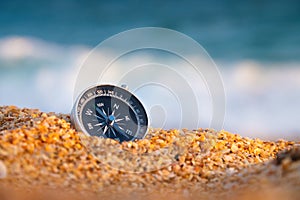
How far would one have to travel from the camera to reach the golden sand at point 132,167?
396cm

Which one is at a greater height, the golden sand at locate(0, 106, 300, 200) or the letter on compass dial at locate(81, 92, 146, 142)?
the letter on compass dial at locate(81, 92, 146, 142)

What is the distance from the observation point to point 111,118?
5379 millimetres

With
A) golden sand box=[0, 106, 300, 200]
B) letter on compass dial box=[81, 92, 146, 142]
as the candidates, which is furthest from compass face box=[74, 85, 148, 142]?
golden sand box=[0, 106, 300, 200]

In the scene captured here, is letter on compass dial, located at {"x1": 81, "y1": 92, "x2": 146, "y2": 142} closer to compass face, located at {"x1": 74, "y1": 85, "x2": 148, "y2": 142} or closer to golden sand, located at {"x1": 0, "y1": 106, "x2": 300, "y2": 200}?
compass face, located at {"x1": 74, "y1": 85, "x2": 148, "y2": 142}

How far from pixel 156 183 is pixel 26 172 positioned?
4.37ft

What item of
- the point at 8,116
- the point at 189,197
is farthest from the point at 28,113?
the point at 189,197

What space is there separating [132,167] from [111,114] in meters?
0.93

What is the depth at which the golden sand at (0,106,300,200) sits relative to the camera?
3.96m

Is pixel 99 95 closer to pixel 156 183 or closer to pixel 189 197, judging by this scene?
pixel 156 183

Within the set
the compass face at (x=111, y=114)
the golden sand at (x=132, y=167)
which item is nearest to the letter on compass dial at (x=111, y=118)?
the compass face at (x=111, y=114)

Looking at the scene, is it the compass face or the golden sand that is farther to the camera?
the compass face

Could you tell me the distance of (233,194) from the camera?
3994 millimetres

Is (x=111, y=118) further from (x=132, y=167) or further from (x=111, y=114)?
(x=132, y=167)

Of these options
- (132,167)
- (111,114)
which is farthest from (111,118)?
(132,167)
